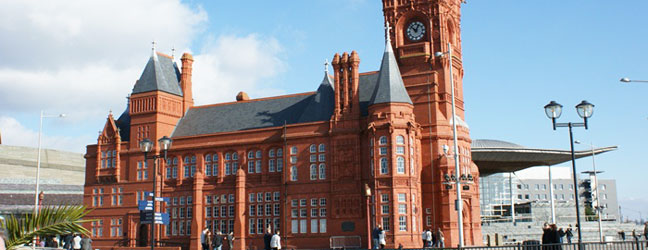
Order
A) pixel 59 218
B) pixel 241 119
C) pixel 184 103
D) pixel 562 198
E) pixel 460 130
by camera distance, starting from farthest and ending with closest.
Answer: pixel 562 198 → pixel 184 103 → pixel 241 119 → pixel 460 130 → pixel 59 218

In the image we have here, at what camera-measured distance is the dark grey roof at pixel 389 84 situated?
53.4 m

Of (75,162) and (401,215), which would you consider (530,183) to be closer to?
(75,162)

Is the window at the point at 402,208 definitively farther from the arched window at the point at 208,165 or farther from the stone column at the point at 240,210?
the arched window at the point at 208,165

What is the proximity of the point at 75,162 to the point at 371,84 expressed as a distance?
96.5 m

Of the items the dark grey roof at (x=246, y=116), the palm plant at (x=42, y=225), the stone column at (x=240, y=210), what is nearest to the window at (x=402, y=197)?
the dark grey roof at (x=246, y=116)

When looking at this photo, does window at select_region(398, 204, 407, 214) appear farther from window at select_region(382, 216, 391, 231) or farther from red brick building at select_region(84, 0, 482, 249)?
window at select_region(382, 216, 391, 231)

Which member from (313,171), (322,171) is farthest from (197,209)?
(322,171)

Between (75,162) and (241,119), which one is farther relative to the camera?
(75,162)

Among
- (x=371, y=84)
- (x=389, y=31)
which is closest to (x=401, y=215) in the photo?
(x=371, y=84)

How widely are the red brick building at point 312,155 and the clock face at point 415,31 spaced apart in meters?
0.11

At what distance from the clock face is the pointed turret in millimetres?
4874

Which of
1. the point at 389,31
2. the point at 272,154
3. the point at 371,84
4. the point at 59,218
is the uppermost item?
the point at 389,31

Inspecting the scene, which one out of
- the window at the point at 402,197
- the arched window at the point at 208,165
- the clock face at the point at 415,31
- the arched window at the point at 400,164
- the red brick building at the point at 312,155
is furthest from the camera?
the arched window at the point at 208,165

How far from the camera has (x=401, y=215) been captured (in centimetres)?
5181
